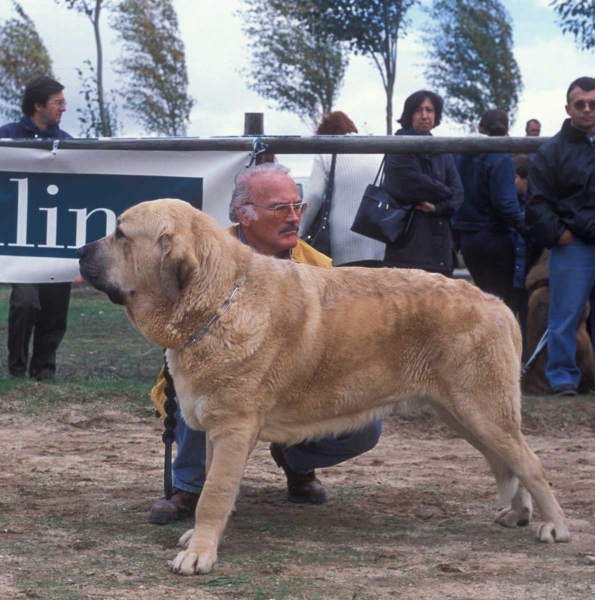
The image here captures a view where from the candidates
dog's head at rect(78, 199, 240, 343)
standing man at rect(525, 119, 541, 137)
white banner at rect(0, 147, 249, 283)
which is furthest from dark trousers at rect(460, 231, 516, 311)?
standing man at rect(525, 119, 541, 137)

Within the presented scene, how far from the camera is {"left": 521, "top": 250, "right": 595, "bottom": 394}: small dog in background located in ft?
24.3

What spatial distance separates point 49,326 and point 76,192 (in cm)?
148

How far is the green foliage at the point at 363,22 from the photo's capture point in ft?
88.2

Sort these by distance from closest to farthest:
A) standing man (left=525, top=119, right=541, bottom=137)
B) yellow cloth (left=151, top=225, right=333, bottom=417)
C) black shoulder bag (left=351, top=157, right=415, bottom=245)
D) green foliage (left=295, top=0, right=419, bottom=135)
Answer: yellow cloth (left=151, top=225, right=333, bottom=417)
black shoulder bag (left=351, top=157, right=415, bottom=245)
standing man (left=525, top=119, right=541, bottom=137)
green foliage (left=295, top=0, right=419, bottom=135)

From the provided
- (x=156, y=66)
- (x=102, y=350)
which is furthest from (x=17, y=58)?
(x=102, y=350)

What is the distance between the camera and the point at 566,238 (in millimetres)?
7004

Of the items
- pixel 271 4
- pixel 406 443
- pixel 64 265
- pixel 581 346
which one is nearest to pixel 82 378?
pixel 64 265

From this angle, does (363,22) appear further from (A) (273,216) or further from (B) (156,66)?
(A) (273,216)

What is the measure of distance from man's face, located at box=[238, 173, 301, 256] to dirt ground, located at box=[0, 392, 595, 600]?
1338mm

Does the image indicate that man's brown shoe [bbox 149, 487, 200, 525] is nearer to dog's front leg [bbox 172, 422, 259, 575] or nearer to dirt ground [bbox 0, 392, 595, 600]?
dirt ground [bbox 0, 392, 595, 600]

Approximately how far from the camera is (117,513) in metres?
4.60

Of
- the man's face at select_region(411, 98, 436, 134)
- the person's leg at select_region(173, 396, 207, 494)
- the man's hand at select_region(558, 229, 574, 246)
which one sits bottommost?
the person's leg at select_region(173, 396, 207, 494)

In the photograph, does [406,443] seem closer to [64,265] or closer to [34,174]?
[64,265]

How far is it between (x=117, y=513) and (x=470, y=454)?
2.41m
